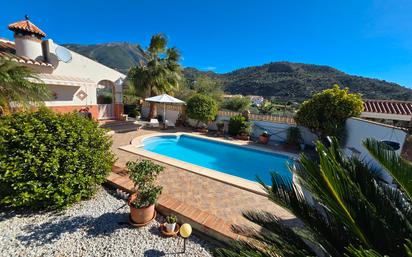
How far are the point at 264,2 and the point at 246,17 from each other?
4979 millimetres

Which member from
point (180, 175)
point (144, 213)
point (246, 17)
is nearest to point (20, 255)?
point (144, 213)

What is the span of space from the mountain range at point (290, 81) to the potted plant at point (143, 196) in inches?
1570

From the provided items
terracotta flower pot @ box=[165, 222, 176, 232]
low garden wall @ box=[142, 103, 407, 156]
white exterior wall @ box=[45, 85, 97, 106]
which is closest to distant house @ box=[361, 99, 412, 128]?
low garden wall @ box=[142, 103, 407, 156]

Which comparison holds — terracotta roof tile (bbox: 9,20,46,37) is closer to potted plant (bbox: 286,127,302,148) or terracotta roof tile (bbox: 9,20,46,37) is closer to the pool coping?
the pool coping

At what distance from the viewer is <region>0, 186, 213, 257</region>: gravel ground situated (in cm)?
418

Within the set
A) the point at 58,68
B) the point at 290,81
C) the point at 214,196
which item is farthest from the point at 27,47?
the point at 290,81

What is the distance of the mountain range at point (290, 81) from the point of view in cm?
4688

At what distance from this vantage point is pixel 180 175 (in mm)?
8445

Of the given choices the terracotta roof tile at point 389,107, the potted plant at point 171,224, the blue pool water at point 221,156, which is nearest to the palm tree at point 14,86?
the potted plant at point 171,224

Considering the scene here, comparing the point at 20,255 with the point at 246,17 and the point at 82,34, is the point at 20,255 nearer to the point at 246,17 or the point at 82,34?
the point at 246,17

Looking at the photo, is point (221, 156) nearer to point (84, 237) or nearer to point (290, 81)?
point (84, 237)

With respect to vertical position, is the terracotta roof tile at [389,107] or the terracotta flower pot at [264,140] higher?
the terracotta roof tile at [389,107]

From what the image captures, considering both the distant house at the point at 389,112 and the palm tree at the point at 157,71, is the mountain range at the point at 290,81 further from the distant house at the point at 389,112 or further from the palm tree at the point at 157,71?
the palm tree at the point at 157,71

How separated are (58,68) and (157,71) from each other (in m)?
8.21
